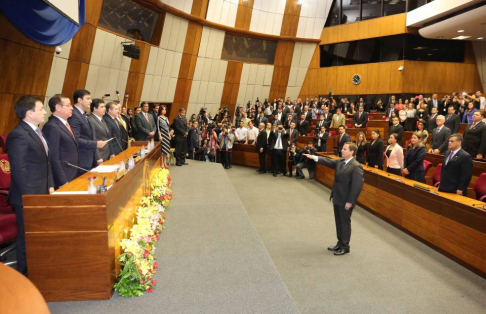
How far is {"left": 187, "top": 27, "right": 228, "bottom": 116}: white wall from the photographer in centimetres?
1191

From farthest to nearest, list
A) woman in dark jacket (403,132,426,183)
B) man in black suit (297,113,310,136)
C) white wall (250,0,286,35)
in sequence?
white wall (250,0,286,35), man in black suit (297,113,310,136), woman in dark jacket (403,132,426,183)

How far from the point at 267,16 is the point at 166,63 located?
4.41 m

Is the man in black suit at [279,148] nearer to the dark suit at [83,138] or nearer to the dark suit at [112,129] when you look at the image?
the dark suit at [112,129]

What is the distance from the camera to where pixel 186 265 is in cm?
279

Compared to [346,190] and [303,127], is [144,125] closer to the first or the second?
[346,190]

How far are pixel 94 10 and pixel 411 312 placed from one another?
7.61m

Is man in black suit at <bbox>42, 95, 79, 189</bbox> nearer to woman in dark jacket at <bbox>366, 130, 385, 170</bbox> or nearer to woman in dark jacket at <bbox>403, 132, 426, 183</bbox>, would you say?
woman in dark jacket at <bbox>403, 132, 426, 183</bbox>

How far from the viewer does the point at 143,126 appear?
19.5 feet

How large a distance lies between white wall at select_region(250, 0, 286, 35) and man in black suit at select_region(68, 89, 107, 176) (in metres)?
10.4

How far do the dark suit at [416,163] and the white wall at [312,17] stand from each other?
971 cm

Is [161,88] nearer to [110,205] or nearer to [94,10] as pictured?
[94,10]

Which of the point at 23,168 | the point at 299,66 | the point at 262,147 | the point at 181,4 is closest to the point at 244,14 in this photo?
the point at 181,4

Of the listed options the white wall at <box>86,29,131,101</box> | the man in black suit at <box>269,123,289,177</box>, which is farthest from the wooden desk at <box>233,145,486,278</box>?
the white wall at <box>86,29,131,101</box>

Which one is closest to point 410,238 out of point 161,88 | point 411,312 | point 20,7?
point 411,312
